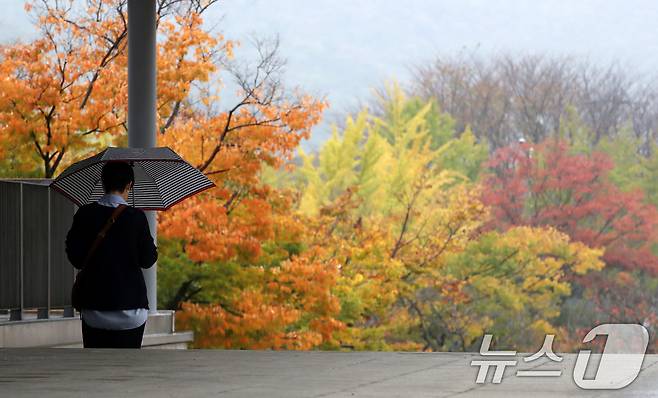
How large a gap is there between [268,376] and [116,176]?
4.34 feet

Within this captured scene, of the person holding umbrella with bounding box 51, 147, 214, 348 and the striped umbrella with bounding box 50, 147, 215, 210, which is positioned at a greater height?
the striped umbrella with bounding box 50, 147, 215, 210

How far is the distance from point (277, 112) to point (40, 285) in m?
9.74

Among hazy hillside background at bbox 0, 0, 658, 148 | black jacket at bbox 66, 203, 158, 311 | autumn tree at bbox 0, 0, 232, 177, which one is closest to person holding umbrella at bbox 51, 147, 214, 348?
black jacket at bbox 66, 203, 158, 311

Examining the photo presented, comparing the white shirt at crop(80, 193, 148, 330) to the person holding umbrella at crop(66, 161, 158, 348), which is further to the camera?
the white shirt at crop(80, 193, 148, 330)

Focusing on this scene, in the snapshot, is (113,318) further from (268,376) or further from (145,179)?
(145,179)

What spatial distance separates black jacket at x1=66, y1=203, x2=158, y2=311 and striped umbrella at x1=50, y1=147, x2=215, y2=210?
59.0 inches

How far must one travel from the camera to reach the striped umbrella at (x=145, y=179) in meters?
7.89

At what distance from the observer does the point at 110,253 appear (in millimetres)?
6191

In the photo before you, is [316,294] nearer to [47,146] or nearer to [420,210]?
[47,146]

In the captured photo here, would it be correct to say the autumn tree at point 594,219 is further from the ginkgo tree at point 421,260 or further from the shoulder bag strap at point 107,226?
the shoulder bag strap at point 107,226

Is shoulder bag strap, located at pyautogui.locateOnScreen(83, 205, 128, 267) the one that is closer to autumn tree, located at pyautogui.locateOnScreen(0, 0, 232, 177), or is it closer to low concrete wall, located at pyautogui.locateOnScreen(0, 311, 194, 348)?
low concrete wall, located at pyautogui.locateOnScreen(0, 311, 194, 348)

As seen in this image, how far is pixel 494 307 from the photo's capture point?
28703 millimetres

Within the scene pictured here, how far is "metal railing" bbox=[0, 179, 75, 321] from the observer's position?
9594 mm

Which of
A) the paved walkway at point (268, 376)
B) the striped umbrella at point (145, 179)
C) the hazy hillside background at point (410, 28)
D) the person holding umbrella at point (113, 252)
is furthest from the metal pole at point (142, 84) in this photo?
the hazy hillside background at point (410, 28)
